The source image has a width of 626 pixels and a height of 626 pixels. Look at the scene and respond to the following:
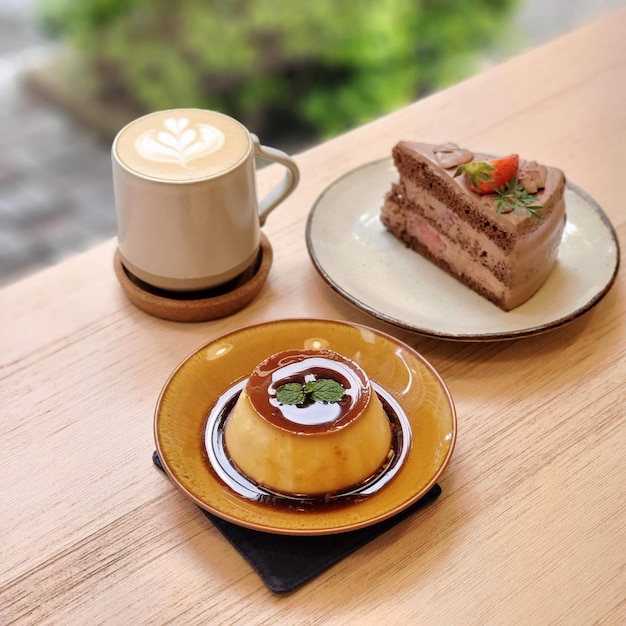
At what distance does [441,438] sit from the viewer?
87 cm

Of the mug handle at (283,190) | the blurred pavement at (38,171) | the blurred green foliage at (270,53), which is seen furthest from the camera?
the blurred green foliage at (270,53)

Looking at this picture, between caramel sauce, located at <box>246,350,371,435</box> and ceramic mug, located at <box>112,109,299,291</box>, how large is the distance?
0.21 metres

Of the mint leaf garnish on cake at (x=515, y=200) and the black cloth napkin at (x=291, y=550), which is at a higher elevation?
the mint leaf garnish on cake at (x=515, y=200)

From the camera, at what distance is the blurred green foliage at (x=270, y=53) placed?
279 cm

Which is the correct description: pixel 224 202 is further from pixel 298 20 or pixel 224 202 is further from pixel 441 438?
pixel 298 20

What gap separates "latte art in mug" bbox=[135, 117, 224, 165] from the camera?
3.34 feet

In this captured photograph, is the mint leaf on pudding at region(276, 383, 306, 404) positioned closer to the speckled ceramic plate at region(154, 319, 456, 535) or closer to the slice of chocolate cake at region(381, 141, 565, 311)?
the speckled ceramic plate at region(154, 319, 456, 535)

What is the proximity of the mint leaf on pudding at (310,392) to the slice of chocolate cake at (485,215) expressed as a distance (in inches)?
12.9

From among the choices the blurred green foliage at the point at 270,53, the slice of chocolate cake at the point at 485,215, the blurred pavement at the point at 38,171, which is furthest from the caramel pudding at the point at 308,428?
the blurred green foliage at the point at 270,53

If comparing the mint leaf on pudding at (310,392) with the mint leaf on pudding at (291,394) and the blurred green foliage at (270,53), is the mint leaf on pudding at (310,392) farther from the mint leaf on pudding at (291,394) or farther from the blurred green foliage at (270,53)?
the blurred green foliage at (270,53)

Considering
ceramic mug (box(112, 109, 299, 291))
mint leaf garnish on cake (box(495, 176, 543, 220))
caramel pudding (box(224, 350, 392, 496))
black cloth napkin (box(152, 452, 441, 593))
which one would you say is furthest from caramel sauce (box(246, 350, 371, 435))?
mint leaf garnish on cake (box(495, 176, 543, 220))

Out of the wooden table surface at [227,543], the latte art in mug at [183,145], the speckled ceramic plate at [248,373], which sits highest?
the latte art in mug at [183,145]

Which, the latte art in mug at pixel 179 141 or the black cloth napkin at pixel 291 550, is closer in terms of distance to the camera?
the black cloth napkin at pixel 291 550

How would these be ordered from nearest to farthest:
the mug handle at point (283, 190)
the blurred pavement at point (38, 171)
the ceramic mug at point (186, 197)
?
the ceramic mug at point (186, 197) < the mug handle at point (283, 190) < the blurred pavement at point (38, 171)
